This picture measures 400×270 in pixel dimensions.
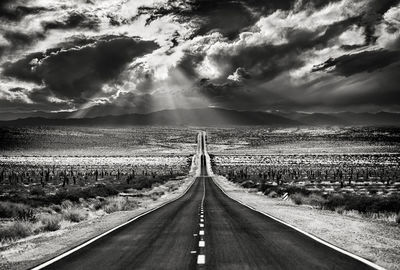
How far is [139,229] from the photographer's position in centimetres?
1541

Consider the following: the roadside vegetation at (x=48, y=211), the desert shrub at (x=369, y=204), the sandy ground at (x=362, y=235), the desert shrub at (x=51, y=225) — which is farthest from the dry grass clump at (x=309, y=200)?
the desert shrub at (x=51, y=225)

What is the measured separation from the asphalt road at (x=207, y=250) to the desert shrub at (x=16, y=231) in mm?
3524

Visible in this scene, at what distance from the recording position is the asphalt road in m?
8.92

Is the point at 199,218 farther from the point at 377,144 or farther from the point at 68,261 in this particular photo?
the point at 377,144

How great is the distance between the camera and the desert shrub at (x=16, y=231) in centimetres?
1433

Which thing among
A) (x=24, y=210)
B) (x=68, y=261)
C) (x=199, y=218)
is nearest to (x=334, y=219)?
(x=199, y=218)

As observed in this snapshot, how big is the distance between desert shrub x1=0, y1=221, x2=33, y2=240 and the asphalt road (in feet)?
11.6

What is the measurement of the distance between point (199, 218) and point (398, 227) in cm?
869

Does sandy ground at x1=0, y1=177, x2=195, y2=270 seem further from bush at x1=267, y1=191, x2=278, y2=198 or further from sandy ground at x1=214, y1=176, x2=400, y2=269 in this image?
bush at x1=267, y1=191, x2=278, y2=198

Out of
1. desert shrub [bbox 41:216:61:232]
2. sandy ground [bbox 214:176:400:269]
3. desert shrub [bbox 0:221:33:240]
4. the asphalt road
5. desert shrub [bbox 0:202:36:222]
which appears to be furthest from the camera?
desert shrub [bbox 0:202:36:222]

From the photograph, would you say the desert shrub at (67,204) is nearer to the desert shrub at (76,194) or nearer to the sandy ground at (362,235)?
the desert shrub at (76,194)

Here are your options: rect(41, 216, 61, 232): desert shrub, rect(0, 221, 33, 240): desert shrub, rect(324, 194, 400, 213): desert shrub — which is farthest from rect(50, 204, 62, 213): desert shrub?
rect(324, 194, 400, 213): desert shrub

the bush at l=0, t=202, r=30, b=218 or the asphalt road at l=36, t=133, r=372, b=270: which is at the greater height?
the asphalt road at l=36, t=133, r=372, b=270

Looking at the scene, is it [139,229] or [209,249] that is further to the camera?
[139,229]
